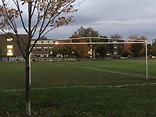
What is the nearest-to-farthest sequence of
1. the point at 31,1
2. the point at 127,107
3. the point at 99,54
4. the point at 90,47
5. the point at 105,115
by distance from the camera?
the point at 31,1
the point at 105,115
the point at 127,107
the point at 90,47
the point at 99,54

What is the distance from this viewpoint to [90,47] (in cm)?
13475

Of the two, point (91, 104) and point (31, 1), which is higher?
point (31, 1)

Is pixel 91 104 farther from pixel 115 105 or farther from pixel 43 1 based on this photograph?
pixel 43 1

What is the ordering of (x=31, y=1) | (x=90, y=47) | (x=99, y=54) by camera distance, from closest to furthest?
(x=31, y=1), (x=90, y=47), (x=99, y=54)

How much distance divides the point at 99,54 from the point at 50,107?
133508 mm

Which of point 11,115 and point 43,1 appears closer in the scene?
point 43,1

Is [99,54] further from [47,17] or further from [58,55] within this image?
[47,17]

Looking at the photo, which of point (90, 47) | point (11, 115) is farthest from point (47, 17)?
point (90, 47)

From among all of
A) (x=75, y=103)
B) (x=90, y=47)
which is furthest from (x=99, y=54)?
(x=75, y=103)

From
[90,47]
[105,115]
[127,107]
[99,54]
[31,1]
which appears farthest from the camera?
[99,54]

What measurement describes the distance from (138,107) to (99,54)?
5257 inches

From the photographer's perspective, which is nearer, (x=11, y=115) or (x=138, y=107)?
(x=11, y=115)

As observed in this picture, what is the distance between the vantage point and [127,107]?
35.9 ft

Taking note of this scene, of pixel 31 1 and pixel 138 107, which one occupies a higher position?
pixel 31 1
